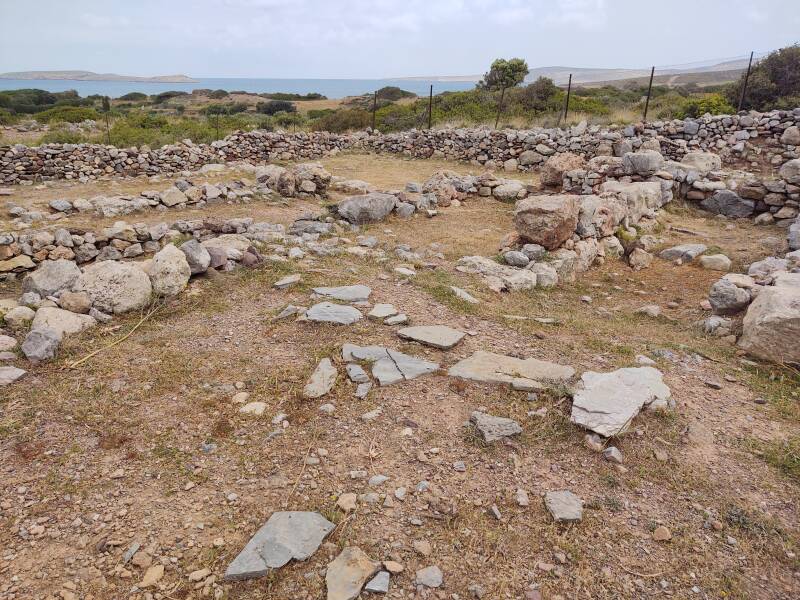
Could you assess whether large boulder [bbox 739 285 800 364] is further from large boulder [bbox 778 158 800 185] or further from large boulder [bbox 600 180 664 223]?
large boulder [bbox 778 158 800 185]

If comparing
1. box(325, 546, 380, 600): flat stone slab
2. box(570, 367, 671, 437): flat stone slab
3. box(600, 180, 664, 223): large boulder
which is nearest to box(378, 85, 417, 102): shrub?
box(600, 180, 664, 223): large boulder

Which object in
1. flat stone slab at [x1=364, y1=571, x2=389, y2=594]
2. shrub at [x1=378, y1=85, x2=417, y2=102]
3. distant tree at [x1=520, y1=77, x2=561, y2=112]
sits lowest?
flat stone slab at [x1=364, y1=571, x2=389, y2=594]

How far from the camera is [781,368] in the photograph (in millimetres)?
4730

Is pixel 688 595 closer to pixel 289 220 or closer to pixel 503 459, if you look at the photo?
pixel 503 459

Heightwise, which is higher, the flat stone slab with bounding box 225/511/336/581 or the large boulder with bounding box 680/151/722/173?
the large boulder with bounding box 680/151/722/173

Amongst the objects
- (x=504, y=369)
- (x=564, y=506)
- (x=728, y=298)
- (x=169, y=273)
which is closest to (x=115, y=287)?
(x=169, y=273)

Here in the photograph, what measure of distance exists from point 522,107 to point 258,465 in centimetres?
2447

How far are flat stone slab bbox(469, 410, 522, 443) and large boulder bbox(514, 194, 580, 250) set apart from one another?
4802 millimetres

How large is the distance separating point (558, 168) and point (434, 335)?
9180 millimetres

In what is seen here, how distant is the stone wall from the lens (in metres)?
13.6

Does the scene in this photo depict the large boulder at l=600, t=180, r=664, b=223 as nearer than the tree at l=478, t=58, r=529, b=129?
Yes

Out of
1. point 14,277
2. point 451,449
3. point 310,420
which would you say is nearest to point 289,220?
point 14,277

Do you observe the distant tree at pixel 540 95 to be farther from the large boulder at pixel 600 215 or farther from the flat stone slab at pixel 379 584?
the flat stone slab at pixel 379 584

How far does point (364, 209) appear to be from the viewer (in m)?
9.73
